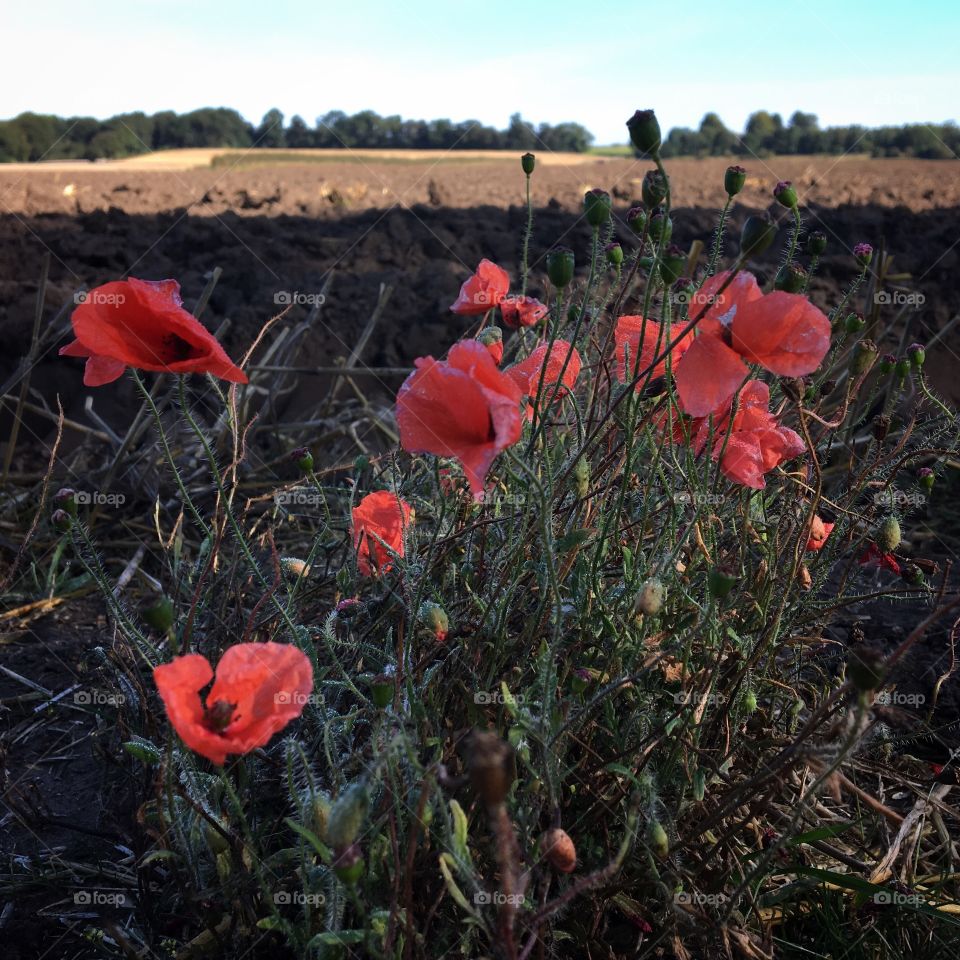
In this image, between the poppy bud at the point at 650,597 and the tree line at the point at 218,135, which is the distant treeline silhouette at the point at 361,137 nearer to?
the tree line at the point at 218,135

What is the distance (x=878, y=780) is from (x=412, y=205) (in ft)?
21.6

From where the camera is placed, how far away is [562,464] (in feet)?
5.28

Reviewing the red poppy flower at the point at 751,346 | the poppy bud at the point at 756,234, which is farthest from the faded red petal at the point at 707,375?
the poppy bud at the point at 756,234

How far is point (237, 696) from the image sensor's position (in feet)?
3.60

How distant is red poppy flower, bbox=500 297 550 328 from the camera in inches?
68.1

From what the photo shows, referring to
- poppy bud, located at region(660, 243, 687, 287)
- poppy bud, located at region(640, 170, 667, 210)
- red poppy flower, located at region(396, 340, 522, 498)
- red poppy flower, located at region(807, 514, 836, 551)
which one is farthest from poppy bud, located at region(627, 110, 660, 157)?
red poppy flower, located at region(807, 514, 836, 551)

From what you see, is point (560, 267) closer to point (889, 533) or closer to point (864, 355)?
point (864, 355)

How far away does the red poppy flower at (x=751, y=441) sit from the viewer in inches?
53.8

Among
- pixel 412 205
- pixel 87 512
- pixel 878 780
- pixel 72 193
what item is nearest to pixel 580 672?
pixel 878 780

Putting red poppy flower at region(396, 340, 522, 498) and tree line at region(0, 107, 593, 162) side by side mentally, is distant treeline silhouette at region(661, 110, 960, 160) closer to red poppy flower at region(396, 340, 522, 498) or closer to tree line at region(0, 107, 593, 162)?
tree line at region(0, 107, 593, 162)

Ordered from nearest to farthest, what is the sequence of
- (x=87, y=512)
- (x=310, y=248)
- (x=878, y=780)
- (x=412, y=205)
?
1. (x=878, y=780)
2. (x=87, y=512)
3. (x=310, y=248)
4. (x=412, y=205)

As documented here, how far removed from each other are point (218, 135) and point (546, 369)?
26.1 metres

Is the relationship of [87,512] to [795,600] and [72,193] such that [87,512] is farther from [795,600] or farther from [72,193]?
[72,193]

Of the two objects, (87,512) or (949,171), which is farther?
(949,171)
